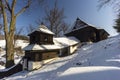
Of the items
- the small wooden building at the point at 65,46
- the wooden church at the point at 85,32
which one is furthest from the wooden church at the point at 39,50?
the wooden church at the point at 85,32

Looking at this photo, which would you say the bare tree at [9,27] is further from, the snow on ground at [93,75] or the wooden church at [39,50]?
the snow on ground at [93,75]

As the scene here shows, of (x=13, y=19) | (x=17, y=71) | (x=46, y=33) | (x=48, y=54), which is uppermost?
(x=13, y=19)

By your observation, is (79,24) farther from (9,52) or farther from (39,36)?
(9,52)

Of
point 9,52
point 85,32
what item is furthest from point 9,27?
point 85,32

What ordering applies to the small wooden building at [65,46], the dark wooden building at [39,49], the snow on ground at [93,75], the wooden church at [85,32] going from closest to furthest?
the snow on ground at [93,75] < the dark wooden building at [39,49] < the small wooden building at [65,46] < the wooden church at [85,32]

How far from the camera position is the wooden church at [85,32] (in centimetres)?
3358

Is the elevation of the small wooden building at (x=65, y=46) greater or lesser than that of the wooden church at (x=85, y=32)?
lesser

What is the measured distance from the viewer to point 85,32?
33812 mm

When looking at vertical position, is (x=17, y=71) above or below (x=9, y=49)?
below

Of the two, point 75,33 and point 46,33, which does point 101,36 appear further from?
point 46,33

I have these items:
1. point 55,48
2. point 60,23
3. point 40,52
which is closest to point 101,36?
point 60,23

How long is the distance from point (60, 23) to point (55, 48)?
61.9 ft

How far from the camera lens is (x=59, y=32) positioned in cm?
4369

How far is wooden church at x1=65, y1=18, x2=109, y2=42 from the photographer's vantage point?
33584 millimetres
